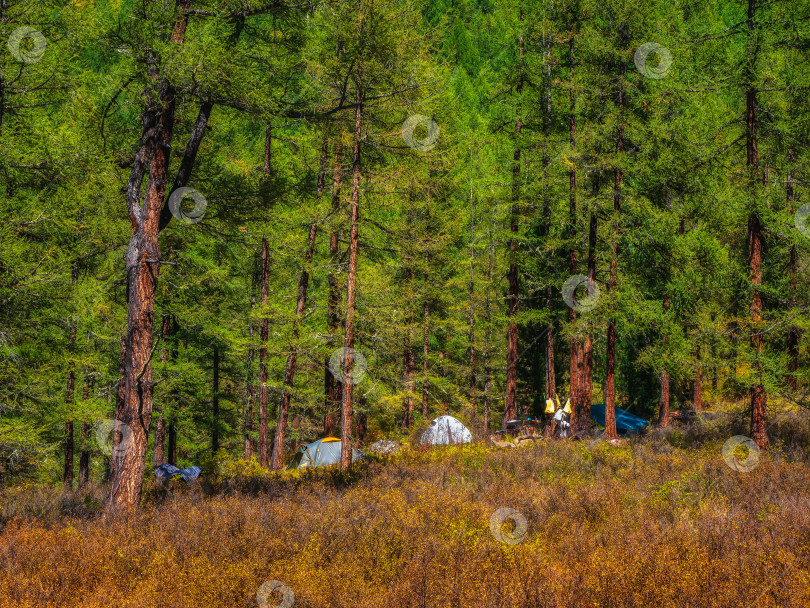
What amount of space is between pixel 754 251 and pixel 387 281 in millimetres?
8437

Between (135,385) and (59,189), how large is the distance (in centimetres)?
602

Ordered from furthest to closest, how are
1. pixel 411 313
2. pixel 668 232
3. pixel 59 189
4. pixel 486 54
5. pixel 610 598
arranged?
pixel 486 54 → pixel 411 313 → pixel 668 232 → pixel 59 189 → pixel 610 598

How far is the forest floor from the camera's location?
443 centimetres

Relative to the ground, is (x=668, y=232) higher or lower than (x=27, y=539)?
higher

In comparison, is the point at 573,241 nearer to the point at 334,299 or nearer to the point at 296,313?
the point at 334,299

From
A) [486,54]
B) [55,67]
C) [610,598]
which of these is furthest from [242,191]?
[486,54]

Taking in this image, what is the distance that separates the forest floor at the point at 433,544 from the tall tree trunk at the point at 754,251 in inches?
89.3

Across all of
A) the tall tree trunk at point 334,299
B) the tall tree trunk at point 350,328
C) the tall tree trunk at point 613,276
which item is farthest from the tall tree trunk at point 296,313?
the tall tree trunk at point 613,276

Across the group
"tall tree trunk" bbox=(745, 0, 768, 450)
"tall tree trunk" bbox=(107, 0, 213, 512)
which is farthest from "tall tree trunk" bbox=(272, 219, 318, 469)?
"tall tree trunk" bbox=(745, 0, 768, 450)

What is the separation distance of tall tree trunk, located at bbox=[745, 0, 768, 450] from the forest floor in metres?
2.27

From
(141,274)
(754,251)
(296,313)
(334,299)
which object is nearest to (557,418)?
(334,299)

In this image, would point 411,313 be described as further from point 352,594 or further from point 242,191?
point 352,594

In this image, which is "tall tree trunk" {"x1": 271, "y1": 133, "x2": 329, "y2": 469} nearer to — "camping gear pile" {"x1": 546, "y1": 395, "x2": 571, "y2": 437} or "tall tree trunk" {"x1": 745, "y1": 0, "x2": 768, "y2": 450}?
"camping gear pile" {"x1": 546, "y1": 395, "x2": 571, "y2": 437}

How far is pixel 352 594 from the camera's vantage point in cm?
444
